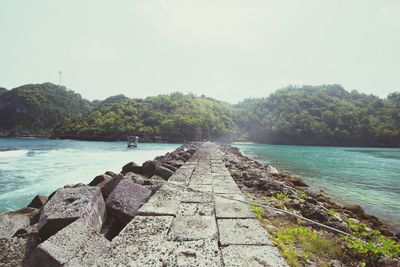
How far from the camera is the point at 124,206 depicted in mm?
3254

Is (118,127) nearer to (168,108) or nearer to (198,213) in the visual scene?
(168,108)

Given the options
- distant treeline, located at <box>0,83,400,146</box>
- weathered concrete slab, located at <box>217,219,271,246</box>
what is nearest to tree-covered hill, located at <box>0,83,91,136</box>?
distant treeline, located at <box>0,83,400,146</box>

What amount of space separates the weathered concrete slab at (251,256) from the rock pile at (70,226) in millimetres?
1201

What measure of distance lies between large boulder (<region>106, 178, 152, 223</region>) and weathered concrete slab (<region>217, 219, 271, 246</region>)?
131 cm

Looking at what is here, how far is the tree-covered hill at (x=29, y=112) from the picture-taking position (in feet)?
257

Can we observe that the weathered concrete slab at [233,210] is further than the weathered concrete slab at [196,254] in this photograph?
Yes

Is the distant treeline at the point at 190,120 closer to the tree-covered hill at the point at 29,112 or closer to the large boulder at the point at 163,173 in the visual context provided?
the tree-covered hill at the point at 29,112

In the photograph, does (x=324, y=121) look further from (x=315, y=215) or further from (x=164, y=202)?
(x=164, y=202)

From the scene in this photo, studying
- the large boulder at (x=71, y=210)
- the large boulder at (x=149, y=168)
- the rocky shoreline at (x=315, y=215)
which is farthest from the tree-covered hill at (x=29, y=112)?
the large boulder at (x=71, y=210)

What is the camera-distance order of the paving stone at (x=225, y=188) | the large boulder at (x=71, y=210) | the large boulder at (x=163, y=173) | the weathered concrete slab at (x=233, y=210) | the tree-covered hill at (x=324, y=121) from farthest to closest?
the tree-covered hill at (x=324, y=121) → the large boulder at (x=163, y=173) → the paving stone at (x=225, y=188) → the weathered concrete slab at (x=233, y=210) → the large boulder at (x=71, y=210)

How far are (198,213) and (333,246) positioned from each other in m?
1.78

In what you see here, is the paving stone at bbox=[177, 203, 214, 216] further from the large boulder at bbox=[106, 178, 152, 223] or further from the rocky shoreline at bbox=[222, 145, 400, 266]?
the rocky shoreline at bbox=[222, 145, 400, 266]

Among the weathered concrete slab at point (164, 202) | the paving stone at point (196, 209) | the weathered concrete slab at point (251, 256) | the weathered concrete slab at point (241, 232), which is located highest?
the weathered concrete slab at point (164, 202)

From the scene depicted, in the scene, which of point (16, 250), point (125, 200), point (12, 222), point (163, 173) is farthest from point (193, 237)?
point (163, 173)
